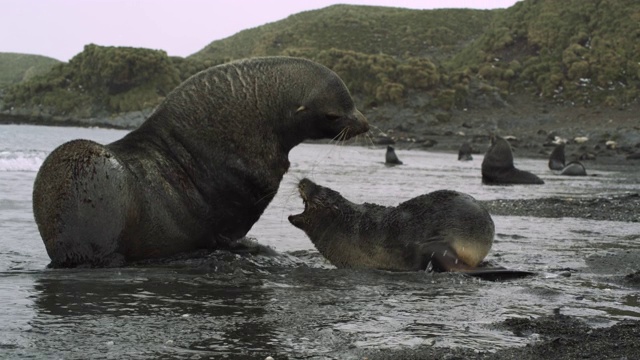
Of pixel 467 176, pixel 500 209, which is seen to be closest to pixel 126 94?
pixel 467 176

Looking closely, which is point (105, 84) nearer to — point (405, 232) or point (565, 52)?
point (565, 52)

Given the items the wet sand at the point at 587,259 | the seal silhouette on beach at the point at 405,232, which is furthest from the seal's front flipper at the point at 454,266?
the wet sand at the point at 587,259

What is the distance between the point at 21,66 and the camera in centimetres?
12888

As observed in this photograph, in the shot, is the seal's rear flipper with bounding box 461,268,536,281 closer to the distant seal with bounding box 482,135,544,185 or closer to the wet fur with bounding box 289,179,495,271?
the wet fur with bounding box 289,179,495,271

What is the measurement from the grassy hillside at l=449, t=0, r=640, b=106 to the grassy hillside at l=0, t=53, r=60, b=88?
6696 cm

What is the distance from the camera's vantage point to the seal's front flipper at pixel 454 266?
650 centimetres

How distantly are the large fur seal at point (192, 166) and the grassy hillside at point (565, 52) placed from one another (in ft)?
138

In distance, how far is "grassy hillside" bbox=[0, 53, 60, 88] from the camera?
11606cm

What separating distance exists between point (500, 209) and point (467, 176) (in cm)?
878

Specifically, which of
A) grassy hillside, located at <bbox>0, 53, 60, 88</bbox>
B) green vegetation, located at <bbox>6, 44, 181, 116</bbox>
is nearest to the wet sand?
green vegetation, located at <bbox>6, 44, 181, 116</bbox>

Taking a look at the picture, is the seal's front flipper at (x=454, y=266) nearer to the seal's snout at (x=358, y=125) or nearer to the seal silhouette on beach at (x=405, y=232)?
the seal silhouette on beach at (x=405, y=232)

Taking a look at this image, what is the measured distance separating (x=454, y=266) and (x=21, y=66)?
431 feet

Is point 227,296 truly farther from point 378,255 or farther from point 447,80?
point 447,80

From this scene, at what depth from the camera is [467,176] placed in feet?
69.9
